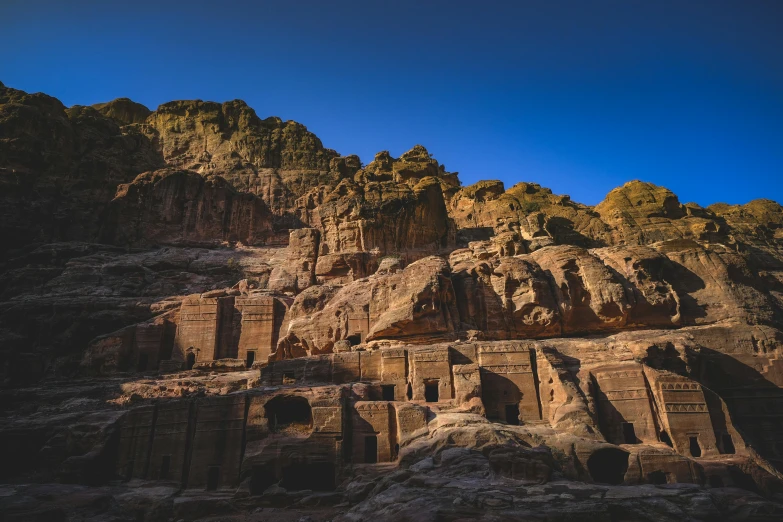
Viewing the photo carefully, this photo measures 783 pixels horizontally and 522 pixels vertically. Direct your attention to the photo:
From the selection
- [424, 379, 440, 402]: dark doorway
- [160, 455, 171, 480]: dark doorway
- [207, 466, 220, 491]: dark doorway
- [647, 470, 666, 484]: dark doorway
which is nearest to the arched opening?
[647, 470, 666, 484]: dark doorway

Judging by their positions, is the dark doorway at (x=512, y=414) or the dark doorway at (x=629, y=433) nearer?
the dark doorway at (x=629, y=433)

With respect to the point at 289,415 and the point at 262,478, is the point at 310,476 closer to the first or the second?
Result: the point at 262,478

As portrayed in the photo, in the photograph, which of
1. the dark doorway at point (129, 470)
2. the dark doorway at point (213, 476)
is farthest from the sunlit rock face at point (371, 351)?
the dark doorway at point (213, 476)

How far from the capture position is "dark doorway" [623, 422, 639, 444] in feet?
88.5

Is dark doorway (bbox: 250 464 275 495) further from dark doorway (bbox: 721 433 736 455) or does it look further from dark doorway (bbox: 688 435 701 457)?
dark doorway (bbox: 721 433 736 455)

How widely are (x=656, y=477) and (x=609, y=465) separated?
223cm

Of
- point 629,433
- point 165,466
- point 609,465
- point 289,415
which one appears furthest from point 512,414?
point 165,466

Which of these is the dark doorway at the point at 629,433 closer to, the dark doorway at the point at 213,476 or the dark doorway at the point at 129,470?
the dark doorway at the point at 213,476

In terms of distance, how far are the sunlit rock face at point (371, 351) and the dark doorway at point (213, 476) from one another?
19cm

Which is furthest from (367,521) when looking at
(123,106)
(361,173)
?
(123,106)

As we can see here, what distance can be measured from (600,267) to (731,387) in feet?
34.0

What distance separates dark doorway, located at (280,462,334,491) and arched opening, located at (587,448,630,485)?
37.8 ft

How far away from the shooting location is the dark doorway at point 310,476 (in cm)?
2521

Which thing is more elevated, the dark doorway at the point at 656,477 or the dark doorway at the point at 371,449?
the dark doorway at the point at 371,449
